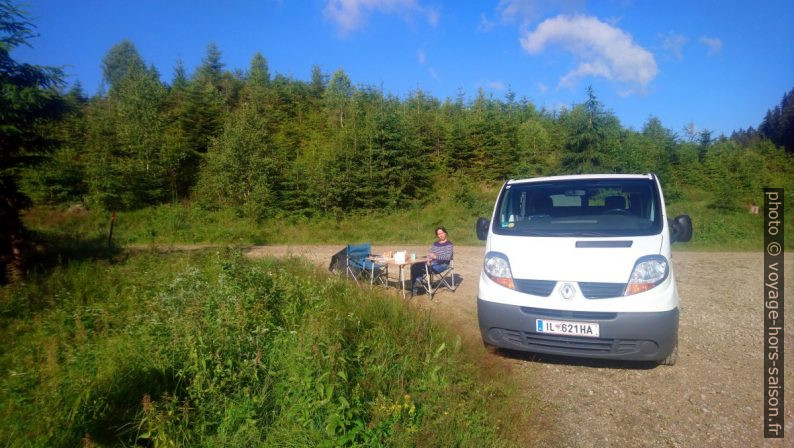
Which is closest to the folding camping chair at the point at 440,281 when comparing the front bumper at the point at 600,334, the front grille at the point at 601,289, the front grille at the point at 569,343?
the front bumper at the point at 600,334

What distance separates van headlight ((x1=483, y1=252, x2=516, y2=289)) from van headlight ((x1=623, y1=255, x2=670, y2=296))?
1.08m

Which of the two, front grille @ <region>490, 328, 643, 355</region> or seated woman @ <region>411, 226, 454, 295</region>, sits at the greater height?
seated woman @ <region>411, 226, 454, 295</region>

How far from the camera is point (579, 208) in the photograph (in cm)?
524

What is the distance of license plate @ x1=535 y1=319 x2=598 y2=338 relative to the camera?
4.01 meters

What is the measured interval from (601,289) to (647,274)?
45cm

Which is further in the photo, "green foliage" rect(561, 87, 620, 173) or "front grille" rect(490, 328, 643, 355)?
"green foliage" rect(561, 87, 620, 173)

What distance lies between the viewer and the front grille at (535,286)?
4.20 meters

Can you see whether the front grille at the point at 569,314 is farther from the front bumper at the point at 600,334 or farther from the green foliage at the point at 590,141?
the green foliage at the point at 590,141

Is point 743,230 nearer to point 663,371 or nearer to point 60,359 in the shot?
point 663,371

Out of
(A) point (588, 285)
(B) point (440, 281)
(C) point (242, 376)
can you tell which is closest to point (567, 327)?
(A) point (588, 285)

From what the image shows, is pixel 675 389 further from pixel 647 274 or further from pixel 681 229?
pixel 681 229

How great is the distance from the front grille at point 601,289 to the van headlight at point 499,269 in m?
0.69

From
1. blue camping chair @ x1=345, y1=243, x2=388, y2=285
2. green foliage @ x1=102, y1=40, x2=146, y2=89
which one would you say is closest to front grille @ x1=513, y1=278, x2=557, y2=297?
blue camping chair @ x1=345, y1=243, x2=388, y2=285

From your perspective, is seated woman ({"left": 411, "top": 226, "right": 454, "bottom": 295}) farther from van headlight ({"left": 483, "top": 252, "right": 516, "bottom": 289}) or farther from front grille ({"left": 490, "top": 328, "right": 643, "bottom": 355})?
front grille ({"left": 490, "top": 328, "right": 643, "bottom": 355})
